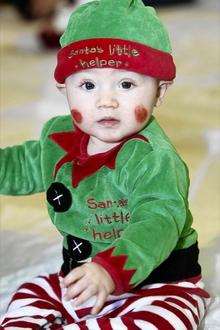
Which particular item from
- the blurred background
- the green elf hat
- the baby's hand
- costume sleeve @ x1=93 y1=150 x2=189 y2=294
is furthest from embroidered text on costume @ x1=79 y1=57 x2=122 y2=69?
the blurred background

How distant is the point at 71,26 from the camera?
84 centimetres

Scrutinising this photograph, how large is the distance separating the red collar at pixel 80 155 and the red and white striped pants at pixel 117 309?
0.45 ft

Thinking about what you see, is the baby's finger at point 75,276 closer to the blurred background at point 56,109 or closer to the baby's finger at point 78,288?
the baby's finger at point 78,288

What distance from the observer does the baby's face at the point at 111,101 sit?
81 cm

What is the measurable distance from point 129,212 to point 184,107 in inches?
46.7

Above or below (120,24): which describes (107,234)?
below

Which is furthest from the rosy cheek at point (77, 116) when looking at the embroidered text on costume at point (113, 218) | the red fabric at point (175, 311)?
the red fabric at point (175, 311)

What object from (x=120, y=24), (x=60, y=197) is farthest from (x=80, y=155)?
(x=120, y=24)

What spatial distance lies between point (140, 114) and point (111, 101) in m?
0.04

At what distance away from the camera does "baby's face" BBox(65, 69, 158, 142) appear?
0.81m

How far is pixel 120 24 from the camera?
81cm

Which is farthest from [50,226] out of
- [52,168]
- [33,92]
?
[33,92]

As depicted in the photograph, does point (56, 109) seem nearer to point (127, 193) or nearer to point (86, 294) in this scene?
point (127, 193)

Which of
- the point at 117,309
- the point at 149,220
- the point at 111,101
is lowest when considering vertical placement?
the point at 117,309
